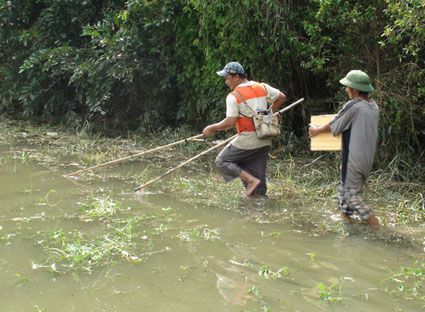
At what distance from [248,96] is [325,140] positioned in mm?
1046

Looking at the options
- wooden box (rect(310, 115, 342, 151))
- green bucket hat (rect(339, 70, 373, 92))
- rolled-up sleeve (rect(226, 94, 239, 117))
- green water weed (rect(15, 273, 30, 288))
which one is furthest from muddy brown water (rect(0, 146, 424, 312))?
green bucket hat (rect(339, 70, 373, 92))

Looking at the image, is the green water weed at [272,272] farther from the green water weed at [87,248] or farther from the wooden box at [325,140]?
the wooden box at [325,140]

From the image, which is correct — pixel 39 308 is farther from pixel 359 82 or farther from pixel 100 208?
pixel 359 82

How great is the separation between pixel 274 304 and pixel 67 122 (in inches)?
329

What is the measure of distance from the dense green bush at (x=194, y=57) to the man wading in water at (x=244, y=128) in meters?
1.27

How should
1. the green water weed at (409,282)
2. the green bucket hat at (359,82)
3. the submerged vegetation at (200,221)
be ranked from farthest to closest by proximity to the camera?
the green bucket hat at (359,82) → the submerged vegetation at (200,221) → the green water weed at (409,282)

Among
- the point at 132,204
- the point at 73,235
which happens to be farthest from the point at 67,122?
the point at 73,235

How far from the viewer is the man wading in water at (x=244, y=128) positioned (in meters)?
6.38

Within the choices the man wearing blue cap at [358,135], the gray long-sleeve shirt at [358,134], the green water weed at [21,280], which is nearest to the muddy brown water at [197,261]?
the green water weed at [21,280]

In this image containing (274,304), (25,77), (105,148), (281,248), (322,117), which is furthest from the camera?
(25,77)

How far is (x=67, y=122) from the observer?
11297 millimetres

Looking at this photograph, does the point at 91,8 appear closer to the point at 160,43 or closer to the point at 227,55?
the point at 160,43

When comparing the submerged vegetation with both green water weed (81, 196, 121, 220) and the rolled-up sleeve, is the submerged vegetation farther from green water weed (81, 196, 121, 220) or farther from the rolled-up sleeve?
the rolled-up sleeve

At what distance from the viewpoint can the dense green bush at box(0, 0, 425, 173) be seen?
696 cm
